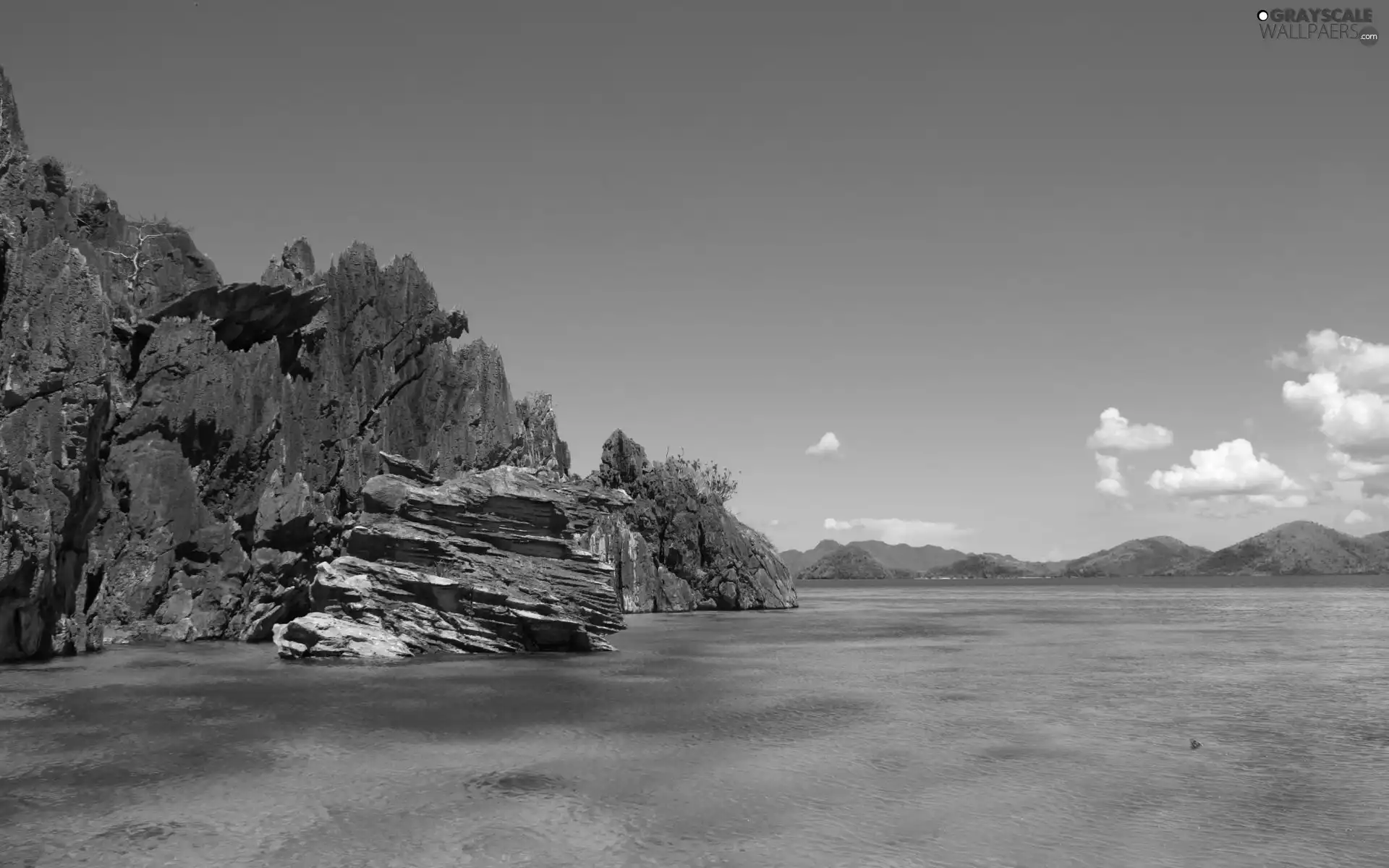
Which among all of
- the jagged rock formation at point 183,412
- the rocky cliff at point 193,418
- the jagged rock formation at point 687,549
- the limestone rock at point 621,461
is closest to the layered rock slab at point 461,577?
the rocky cliff at point 193,418

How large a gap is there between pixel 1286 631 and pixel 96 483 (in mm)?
89009

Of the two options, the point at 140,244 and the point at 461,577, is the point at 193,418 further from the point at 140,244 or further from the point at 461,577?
the point at 461,577

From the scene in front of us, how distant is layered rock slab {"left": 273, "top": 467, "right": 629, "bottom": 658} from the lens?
4803cm

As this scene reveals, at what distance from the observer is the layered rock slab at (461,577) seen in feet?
158

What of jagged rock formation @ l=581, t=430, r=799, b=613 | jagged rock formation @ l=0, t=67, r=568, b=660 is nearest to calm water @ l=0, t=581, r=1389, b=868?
jagged rock formation @ l=0, t=67, r=568, b=660

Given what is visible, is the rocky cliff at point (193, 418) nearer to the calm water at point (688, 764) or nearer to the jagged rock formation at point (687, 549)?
the calm water at point (688, 764)


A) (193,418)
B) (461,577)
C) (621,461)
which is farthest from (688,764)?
(621,461)

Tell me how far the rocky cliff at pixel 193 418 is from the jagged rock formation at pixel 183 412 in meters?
0.12

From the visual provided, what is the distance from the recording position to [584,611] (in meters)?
52.6

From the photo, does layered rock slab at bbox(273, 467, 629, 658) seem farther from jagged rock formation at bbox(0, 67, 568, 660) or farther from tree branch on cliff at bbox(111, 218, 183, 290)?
tree branch on cliff at bbox(111, 218, 183, 290)

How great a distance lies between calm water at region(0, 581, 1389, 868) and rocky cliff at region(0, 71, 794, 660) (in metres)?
8.20

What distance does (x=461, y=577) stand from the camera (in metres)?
49.2

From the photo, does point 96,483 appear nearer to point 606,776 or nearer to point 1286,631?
point 606,776

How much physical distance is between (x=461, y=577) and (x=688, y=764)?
2834 centimetres
